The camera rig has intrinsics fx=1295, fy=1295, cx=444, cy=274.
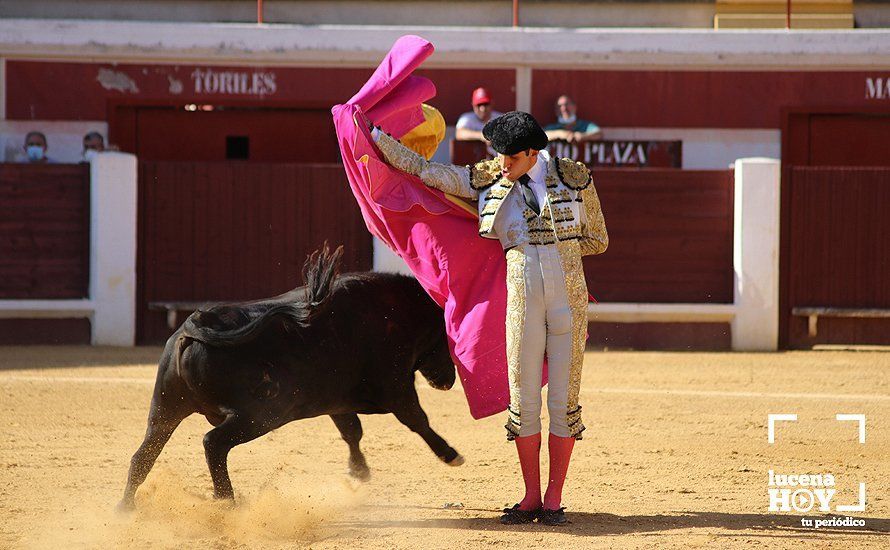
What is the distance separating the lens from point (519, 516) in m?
4.12

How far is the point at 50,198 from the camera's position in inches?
372

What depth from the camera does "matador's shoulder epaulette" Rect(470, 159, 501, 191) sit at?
4176 mm

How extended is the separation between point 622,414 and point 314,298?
2664 mm

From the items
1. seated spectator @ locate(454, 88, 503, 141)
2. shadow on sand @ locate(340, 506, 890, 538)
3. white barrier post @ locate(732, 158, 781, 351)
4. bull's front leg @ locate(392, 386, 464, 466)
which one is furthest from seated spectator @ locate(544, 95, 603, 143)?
shadow on sand @ locate(340, 506, 890, 538)

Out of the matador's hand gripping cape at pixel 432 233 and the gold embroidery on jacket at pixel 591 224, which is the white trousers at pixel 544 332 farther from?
the matador's hand gripping cape at pixel 432 233

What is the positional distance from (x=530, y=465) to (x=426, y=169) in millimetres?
1015

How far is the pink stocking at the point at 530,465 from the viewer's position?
13.4 ft

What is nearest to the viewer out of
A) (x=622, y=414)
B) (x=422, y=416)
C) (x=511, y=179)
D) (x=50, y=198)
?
(x=511, y=179)

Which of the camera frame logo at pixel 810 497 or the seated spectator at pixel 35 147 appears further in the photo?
the seated spectator at pixel 35 147

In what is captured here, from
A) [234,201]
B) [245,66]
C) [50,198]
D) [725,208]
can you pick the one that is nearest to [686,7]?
[725,208]

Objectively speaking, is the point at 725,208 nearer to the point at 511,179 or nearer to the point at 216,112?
the point at 216,112

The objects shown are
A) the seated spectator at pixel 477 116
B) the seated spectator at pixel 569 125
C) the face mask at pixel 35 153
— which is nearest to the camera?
the seated spectator at pixel 477 116

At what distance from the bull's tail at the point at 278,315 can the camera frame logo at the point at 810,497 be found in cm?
168

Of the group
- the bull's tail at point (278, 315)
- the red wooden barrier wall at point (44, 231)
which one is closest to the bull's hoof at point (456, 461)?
the bull's tail at point (278, 315)
